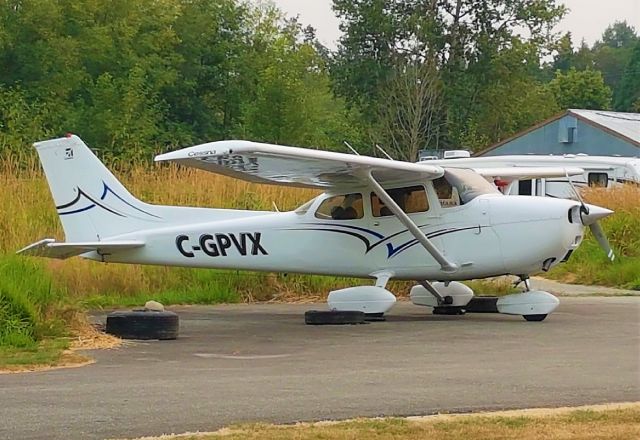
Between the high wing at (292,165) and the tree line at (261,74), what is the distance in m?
20.5

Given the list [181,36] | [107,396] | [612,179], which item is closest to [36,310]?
[107,396]

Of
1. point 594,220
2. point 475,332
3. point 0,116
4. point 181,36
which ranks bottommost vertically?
point 475,332

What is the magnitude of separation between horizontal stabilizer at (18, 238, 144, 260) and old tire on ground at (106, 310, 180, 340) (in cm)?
237

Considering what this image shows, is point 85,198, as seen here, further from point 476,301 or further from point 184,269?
point 476,301

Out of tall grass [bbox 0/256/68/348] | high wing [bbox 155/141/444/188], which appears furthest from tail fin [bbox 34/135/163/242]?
tall grass [bbox 0/256/68/348]

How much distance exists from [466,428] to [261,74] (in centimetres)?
4820

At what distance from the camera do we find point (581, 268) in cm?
2256

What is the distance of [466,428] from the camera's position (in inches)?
283

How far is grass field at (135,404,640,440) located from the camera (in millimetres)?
6953

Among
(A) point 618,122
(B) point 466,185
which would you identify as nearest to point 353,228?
(B) point 466,185

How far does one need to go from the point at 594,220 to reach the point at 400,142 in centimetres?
3800

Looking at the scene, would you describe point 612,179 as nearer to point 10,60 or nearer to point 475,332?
point 475,332

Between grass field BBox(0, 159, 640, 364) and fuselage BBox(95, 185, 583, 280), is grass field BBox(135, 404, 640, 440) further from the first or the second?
fuselage BBox(95, 185, 583, 280)

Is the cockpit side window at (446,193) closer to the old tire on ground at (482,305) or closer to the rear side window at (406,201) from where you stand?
the rear side window at (406,201)
